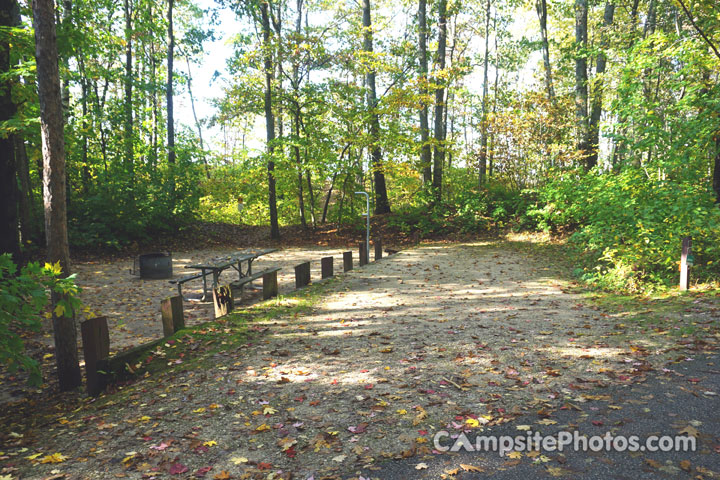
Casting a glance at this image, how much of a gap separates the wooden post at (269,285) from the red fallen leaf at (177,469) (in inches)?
191

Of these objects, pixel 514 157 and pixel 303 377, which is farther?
pixel 514 157

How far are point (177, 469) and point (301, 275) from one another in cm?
589

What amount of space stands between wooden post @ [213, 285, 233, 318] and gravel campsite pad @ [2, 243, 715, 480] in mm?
910

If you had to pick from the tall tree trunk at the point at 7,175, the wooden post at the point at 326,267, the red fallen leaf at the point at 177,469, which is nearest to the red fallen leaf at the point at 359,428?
the red fallen leaf at the point at 177,469

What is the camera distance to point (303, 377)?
4.29 meters

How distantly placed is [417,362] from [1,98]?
25.4ft

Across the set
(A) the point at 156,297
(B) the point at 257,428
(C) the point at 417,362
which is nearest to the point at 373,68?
(A) the point at 156,297

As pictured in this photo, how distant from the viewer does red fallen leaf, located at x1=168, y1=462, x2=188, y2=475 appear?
2775 mm

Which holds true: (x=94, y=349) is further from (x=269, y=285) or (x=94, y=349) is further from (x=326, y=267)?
(x=326, y=267)

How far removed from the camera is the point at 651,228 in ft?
22.2

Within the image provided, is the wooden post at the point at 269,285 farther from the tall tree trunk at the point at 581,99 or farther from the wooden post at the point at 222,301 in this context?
the tall tree trunk at the point at 581,99

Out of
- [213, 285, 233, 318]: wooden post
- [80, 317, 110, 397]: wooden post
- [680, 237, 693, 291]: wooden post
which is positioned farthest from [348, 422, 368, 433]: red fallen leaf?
[680, 237, 693, 291]: wooden post

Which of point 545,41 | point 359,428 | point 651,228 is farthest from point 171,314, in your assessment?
point 545,41

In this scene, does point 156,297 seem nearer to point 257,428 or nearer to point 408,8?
point 257,428
